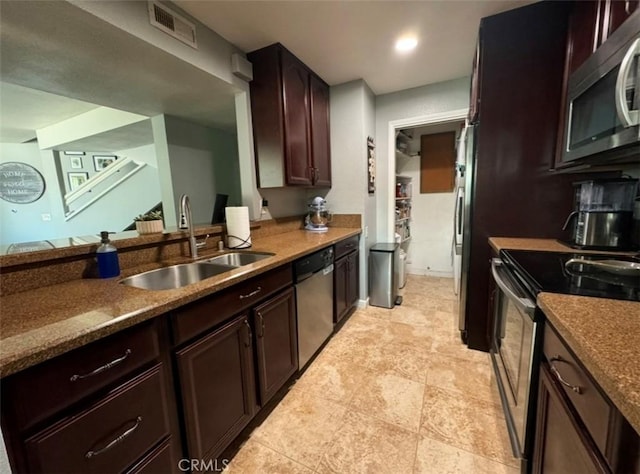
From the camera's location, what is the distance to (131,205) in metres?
4.76

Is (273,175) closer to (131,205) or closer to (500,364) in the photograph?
(500,364)

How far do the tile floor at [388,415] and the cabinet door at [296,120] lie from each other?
156 centimetres

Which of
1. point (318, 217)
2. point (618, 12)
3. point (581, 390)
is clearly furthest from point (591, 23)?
point (318, 217)

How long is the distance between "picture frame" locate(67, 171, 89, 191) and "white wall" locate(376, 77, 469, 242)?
19.1 feet

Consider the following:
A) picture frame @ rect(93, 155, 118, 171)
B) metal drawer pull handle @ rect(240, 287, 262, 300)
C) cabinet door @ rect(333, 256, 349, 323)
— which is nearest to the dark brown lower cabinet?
cabinet door @ rect(333, 256, 349, 323)

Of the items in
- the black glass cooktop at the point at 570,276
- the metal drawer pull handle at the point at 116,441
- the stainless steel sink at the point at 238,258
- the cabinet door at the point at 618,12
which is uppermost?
the cabinet door at the point at 618,12

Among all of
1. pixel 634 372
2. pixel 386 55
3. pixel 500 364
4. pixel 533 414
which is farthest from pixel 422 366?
pixel 386 55

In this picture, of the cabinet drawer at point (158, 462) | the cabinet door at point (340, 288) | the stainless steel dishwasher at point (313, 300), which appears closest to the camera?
the cabinet drawer at point (158, 462)

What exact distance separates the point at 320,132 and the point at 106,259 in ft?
6.99

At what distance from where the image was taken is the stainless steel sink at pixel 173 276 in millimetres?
1328

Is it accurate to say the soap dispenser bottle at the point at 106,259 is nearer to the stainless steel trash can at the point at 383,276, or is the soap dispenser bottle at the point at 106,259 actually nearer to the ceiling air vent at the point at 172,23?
the ceiling air vent at the point at 172,23

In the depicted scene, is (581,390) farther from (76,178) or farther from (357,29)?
(76,178)

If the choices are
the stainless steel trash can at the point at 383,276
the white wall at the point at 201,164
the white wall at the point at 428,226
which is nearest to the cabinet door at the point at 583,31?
the stainless steel trash can at the point at 383,276

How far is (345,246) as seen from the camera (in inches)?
98.3
